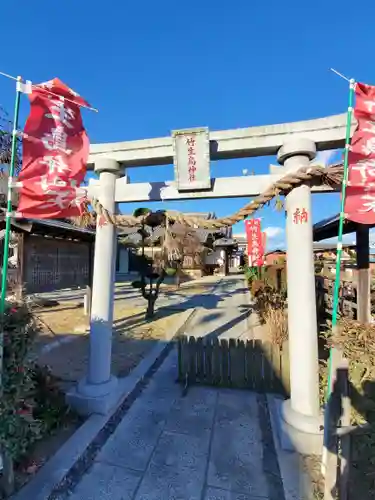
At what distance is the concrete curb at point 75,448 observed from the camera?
255cm

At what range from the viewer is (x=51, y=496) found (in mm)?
2533

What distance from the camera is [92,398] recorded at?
150 inches

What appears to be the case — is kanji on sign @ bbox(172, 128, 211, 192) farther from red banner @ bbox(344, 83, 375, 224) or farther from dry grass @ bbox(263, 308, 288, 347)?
Result: dry grass @ bbox(263, 308, 288, 347)

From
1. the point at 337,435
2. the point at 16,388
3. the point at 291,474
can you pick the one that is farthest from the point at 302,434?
the point at 16,388

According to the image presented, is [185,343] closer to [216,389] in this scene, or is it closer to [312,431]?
[216,389]

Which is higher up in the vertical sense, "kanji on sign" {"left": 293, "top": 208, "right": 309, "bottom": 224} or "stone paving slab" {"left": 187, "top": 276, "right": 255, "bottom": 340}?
"kanji on sign" {"left": 293, "top": 208, "right": 309, "bottom": 224}

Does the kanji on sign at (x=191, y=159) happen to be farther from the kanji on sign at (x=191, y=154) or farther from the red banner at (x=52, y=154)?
the red banner at (x=52, y=154)

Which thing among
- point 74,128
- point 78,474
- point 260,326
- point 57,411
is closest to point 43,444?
point 57,411

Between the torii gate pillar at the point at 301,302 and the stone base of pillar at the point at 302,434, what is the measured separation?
0.04 ft

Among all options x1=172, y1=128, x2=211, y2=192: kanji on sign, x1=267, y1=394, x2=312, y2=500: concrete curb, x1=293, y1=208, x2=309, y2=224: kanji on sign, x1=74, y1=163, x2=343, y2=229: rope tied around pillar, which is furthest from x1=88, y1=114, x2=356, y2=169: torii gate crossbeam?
x1=267, y1=394, x2=312, y2=500: concrete curb

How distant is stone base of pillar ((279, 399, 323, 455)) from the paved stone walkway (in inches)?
9.7

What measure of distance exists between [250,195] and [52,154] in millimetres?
2600

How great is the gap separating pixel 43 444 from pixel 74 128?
388cm

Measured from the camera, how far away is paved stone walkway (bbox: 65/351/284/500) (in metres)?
2.68
